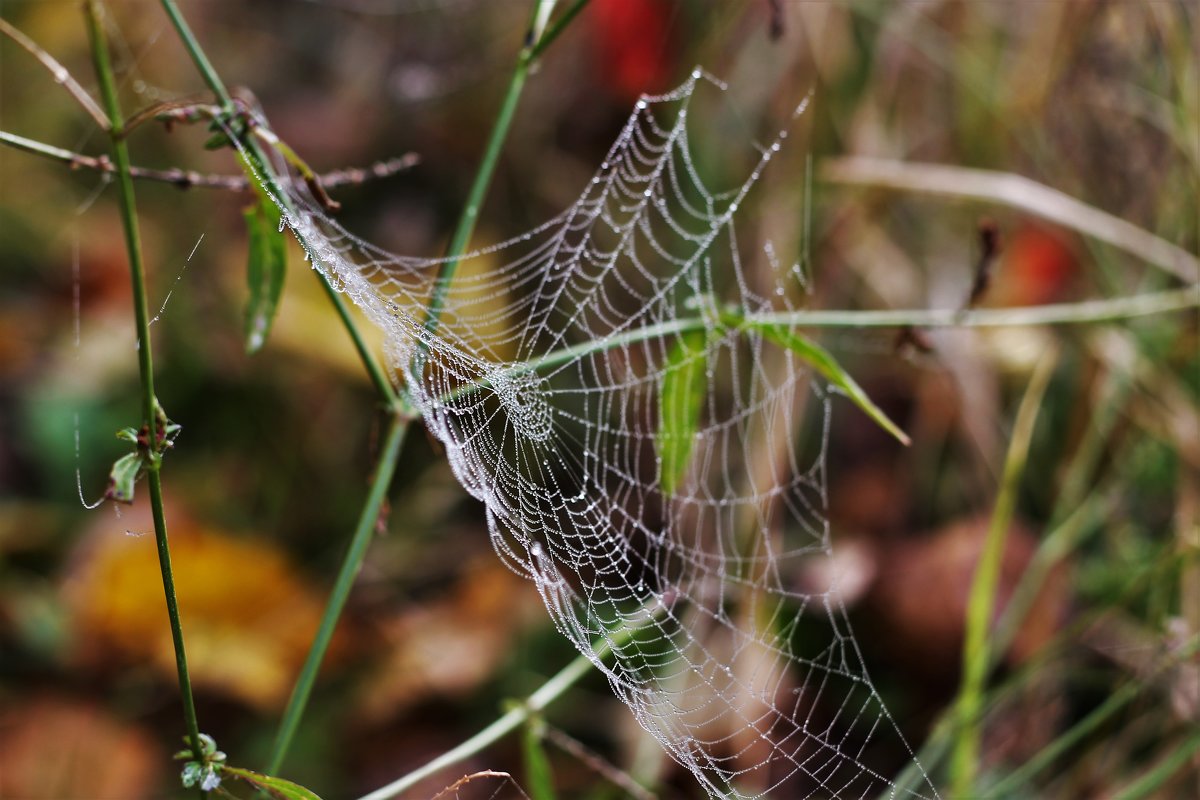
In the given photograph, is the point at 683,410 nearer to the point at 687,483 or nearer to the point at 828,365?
the point at 828,365

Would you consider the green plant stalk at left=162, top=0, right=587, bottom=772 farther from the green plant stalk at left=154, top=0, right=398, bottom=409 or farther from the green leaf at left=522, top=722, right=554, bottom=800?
the green leaf at left=522, top=722, right=554, bottom=800

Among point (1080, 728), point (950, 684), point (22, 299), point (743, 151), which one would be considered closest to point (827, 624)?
point (950, 684)

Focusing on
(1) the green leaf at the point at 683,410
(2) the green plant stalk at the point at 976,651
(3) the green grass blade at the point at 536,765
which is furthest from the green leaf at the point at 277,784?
(2) the green plant stalk at the point at 976,651

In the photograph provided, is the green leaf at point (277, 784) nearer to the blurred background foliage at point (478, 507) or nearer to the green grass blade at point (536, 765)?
the green grass blade at point (536, 765)

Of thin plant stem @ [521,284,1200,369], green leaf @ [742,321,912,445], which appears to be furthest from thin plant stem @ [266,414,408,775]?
green leaf @ [742,321,912,445]

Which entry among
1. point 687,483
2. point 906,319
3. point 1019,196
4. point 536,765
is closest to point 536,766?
point 536,765

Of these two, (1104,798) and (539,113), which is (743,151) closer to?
(539,113)
